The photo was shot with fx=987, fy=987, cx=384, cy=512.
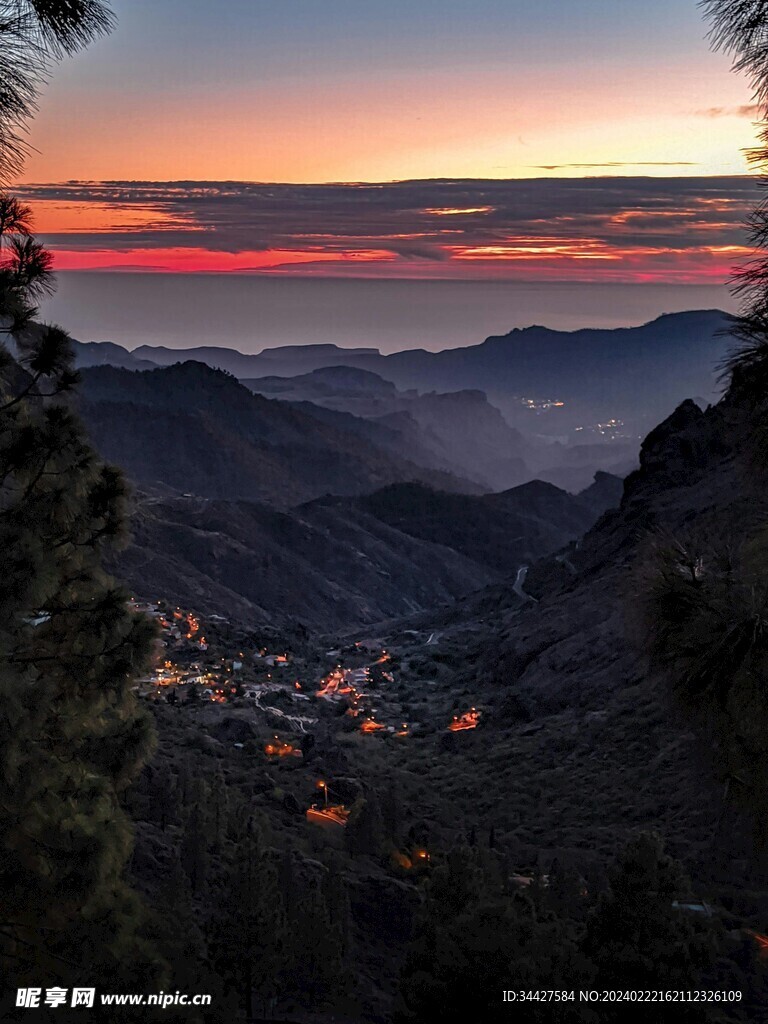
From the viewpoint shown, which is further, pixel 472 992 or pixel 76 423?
pixel 472 992

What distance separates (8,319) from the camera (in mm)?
10336

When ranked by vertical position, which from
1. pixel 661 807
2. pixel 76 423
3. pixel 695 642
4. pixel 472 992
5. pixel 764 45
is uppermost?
pixel 764 45

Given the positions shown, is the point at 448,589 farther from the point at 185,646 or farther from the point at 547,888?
the point at 547,888

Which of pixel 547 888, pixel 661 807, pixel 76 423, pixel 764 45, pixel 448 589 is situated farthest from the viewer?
pixel 448 589

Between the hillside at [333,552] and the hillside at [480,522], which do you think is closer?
the hillside at [333,552]

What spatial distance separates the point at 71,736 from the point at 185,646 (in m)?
55.2

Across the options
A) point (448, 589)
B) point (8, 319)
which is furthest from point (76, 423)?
point (448, 589)

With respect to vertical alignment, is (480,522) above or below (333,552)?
above

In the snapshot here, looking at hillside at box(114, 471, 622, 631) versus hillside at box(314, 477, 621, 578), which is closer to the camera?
hillside at box(114, 471, 622, 631)

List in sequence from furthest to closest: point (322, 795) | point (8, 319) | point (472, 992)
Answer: point (322, 795)
point (472, 992)
point (8, 319)

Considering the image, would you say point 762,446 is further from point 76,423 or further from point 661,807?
point 661,807

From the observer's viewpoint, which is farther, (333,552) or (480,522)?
(480,522)

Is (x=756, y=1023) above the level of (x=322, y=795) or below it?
above

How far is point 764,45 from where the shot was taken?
23.1 ft
